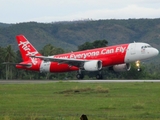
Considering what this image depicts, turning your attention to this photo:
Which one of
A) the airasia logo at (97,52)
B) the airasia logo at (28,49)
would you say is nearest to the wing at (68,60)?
the airasia logo at (97,52)

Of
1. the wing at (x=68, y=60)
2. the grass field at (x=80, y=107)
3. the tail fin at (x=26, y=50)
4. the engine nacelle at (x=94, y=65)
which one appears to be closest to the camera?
the grass field at (x=80, y=107)

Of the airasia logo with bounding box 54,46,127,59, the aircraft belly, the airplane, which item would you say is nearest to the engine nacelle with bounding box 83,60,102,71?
the airplane

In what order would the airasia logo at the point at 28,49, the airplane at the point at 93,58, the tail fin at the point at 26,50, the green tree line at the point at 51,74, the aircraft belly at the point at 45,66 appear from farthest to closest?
the green tree line at the point at 51,74 < the tail fin at the point at 26,50 < the airasia logo at the point at 28,49 < the aircraft belly at the point at 45,66 < the airplane at the point at 93,58

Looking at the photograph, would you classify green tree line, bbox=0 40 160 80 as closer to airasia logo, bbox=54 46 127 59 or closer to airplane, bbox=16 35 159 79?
airplane, bbox=16 35 159 79

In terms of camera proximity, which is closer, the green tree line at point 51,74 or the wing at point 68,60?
the wing at point 68,60

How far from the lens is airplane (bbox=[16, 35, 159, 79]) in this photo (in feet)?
234

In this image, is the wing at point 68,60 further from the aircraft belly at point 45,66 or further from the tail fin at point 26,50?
the tail fin at point 26,50

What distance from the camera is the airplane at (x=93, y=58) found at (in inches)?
2813

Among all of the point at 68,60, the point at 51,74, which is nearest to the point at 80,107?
the point at 68,60

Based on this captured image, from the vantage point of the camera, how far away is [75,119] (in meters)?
24.1

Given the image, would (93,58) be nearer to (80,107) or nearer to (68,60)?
(68,60)

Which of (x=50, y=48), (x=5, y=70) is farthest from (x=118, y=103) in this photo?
(x=50, y=48)

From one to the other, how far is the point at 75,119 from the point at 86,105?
7033 millimetres

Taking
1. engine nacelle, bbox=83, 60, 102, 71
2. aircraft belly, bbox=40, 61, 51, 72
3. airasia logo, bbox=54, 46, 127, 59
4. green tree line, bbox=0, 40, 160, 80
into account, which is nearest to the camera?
airasia logo, bbox=54, 46, 127, 59
